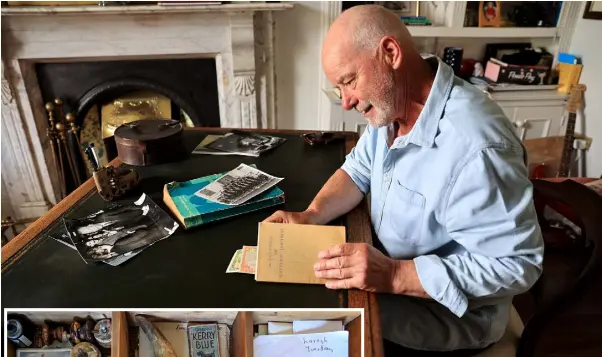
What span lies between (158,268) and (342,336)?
35 centimetres

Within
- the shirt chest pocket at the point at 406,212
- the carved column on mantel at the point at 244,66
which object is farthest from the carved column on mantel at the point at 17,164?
the shirt chest pocket at the point at 406,212

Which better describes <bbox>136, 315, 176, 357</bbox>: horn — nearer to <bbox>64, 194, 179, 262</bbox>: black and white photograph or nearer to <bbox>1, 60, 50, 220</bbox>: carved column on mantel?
<bbox>64, 194, 179, 262</bbox>: black and white photograph

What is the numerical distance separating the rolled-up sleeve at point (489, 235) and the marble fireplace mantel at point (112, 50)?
1.56m

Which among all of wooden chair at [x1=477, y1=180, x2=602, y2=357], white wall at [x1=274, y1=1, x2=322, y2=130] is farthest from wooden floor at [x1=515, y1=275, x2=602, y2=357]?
white wall at [x1=274, y1=1, x2=322, y2=130]

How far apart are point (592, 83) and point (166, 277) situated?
2.38 meters

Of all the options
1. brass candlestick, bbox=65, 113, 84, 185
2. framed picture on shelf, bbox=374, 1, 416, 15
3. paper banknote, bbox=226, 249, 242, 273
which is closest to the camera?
paper banknote, bbox=226, 249, 242, 273

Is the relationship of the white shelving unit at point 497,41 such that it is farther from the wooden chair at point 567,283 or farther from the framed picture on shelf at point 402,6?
the wooden chair at point 567,283

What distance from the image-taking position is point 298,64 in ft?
7.57

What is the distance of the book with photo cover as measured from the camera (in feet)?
4.27

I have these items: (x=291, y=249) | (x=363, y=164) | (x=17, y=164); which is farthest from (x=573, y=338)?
(x=17, y=164)

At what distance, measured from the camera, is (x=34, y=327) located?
0.71 m

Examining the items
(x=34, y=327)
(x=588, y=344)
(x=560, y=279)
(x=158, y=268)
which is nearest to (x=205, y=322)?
(x=158, y=268)

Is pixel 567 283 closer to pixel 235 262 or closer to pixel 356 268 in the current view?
pixel 356 268

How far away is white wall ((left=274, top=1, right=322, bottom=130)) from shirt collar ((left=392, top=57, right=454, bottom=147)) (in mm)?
1463
